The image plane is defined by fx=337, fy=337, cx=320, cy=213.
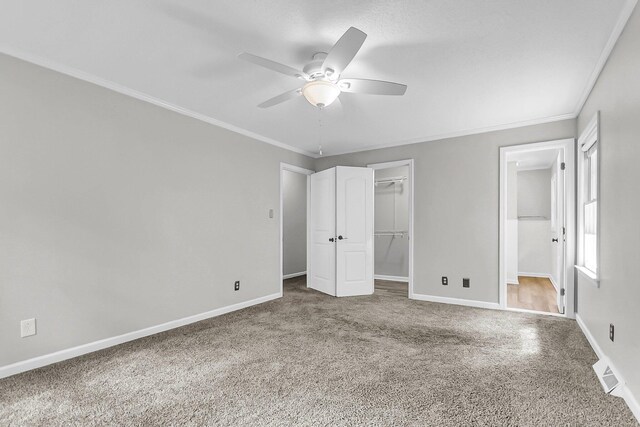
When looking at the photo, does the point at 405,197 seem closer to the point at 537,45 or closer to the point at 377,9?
the point at 537,45

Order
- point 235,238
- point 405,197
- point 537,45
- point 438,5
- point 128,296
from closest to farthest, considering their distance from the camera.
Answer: point 438,5 < point 537,45 < point 128,296 < point 235,238 < point 405,197

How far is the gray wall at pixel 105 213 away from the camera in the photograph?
243 centimetres

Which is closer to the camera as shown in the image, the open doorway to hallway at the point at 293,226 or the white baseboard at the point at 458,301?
the white baseboard at the point at 458,301

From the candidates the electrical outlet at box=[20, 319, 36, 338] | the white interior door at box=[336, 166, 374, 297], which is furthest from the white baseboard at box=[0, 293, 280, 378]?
the white interior door at box=[336, 166, 374, 297]

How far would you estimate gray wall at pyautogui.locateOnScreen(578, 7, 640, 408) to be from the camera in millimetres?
1893

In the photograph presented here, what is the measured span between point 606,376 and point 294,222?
534 centimetres

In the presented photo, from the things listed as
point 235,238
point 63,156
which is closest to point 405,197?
point 235,238

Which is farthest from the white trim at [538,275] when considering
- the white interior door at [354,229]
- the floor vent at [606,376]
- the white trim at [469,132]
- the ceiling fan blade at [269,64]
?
the ceiling fan blade at [269,64]

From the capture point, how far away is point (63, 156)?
2668 millimetres

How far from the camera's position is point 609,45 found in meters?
2.26

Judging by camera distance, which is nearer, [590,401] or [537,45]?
[590,401]

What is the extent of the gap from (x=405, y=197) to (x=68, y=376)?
5.57 m

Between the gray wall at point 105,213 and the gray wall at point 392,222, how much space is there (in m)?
3.20

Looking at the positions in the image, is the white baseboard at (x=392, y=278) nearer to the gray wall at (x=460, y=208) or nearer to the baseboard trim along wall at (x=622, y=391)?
the gray wall at (x=460, y=208)
